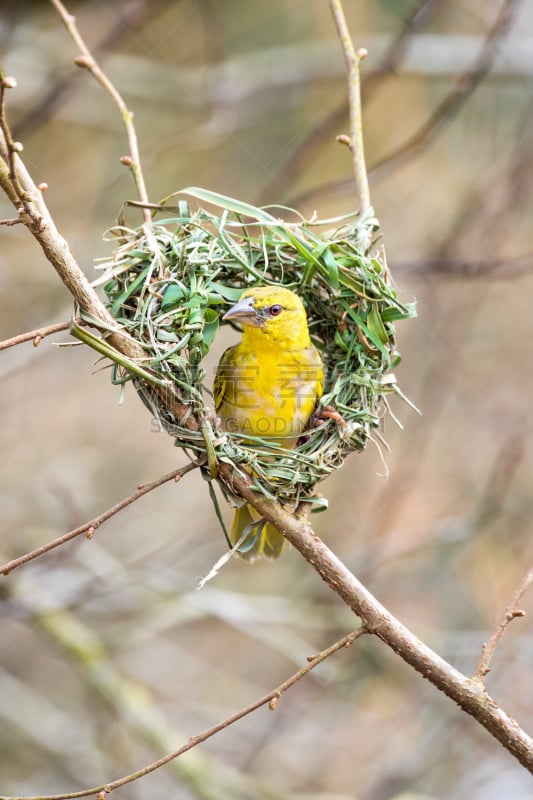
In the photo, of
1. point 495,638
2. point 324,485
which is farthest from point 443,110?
point 324,485

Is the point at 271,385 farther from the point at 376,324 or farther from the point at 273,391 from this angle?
the point at 376,324

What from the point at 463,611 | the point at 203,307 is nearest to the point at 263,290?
the point at 203,307

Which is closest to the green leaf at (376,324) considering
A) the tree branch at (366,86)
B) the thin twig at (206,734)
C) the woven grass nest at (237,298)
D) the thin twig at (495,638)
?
the woven grass nest at (237,298)

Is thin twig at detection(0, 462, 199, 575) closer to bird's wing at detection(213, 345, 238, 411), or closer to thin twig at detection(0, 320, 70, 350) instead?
thin twig at detection(0, 320, 70, 350)

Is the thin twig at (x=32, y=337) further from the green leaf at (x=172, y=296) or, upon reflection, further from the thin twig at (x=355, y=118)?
the thin twig at (x=355, y=118)

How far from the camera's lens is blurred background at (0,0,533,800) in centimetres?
477

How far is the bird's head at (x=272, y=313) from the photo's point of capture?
316cm

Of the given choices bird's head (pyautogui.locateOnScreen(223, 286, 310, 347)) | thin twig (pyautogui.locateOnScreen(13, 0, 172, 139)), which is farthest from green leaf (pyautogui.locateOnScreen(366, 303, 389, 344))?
thin twig (pyautogui.locateOnScreen(13, 0, 172, 139))

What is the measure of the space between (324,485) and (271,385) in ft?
10.0

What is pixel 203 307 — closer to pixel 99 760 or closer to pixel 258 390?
pixel 258 390

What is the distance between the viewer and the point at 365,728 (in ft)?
21.1

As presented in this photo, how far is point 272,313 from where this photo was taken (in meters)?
3.20

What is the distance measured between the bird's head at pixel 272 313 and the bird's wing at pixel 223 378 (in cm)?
26

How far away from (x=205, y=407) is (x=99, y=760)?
313cm
